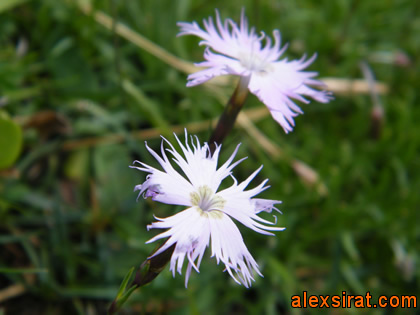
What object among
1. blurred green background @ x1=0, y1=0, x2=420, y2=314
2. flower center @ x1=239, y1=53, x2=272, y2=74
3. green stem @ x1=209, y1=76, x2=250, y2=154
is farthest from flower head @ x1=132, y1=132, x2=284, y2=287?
blurred green background @ x1=0, y1=0, x2=420, y2=314

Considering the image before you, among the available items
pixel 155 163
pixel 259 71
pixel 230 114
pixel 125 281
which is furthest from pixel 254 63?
pixel 155 163

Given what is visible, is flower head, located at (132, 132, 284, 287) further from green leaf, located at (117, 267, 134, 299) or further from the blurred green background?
the blurred green background

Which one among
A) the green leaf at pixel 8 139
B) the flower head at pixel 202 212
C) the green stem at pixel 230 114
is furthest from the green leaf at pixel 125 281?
the green leaf at pixel 8 139

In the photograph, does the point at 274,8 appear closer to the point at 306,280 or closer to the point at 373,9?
the point at 373,9

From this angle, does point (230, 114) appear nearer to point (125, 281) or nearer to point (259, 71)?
point (259, 71)

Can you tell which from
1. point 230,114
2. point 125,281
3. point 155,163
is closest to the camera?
point 125,281

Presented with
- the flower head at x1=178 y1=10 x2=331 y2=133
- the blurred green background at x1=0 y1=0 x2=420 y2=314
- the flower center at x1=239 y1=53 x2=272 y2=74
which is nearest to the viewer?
the flower head at x1=178 y1=10 x2=331 y2=133

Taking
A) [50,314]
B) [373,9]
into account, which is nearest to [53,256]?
[50,314]
